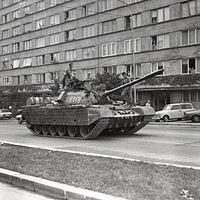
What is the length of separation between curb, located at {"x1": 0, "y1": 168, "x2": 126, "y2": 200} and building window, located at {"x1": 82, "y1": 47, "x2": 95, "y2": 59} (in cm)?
3692

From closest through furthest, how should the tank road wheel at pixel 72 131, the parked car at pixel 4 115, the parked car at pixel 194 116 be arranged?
1. the tank road wheel at pixel 72 131
2. the parked car at pixel 194 116
3. the parked car at pixel 4 115

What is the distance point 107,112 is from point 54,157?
5553mm

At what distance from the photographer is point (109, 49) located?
42062 mm

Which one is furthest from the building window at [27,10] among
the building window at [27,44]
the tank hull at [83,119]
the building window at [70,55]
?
the tank hull at [83,119]

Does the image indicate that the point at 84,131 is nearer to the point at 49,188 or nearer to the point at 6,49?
the point at 49,188

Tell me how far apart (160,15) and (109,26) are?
23.2 feet

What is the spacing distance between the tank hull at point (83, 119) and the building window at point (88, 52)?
26098mm

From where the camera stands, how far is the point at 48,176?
23.5ft

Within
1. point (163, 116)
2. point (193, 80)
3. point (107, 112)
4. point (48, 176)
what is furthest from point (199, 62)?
point (48, 176)

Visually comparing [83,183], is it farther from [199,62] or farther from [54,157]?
[199,62]

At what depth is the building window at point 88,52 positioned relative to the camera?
145 ft

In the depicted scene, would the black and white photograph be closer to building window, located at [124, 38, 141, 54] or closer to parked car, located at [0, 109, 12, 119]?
building window, located at [124, 38, 141, 54]

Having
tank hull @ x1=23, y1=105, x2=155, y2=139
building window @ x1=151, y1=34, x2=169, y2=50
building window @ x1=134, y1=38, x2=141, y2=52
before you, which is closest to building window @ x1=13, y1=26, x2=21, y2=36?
building window @ x1=134, y1=38, x2=141, y2=52

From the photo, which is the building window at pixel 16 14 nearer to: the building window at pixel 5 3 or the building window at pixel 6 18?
the building window at pixel 6 18
